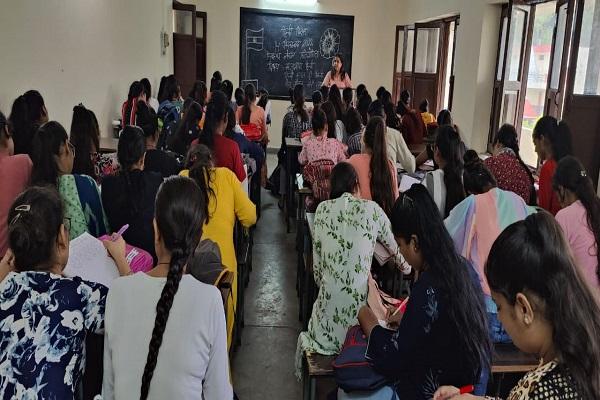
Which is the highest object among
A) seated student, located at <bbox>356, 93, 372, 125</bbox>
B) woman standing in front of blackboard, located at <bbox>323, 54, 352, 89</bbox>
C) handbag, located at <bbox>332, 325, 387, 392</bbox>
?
woman standing in front of blackboard, located at <bbox>323, 54, 352, 89</bbox>

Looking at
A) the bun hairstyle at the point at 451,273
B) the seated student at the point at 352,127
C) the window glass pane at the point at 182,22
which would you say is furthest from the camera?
the window glass pane at the point at 182,22

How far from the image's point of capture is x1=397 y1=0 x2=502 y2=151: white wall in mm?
6246

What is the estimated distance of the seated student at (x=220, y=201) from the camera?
8.01 ft

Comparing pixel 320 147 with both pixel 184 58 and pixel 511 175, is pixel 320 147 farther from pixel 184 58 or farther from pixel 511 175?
pixel 184 58

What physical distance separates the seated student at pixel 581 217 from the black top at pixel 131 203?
1.67 metres

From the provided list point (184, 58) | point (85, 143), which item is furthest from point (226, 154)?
point (184, 58)

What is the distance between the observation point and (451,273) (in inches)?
60.2

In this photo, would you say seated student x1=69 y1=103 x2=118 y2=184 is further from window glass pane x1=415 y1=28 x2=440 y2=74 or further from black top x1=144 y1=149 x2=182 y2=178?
window glass pane x1=415 y1=28 x2=440 y2=74

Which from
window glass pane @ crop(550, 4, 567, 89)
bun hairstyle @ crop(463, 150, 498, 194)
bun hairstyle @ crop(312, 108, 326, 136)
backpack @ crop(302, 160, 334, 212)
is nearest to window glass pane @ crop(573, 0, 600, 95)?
window glass pane @ crop(550, 4, 567, 89)

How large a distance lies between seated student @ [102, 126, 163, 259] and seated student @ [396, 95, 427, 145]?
13.1ft

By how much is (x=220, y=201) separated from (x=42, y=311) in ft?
4.18

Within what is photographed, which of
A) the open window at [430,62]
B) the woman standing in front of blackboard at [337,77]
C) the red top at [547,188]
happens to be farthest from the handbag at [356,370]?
the woman standing in front of blackboard at [337,77]

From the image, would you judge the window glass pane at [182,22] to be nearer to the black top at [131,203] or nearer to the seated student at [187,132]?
the seated student at [187,132]

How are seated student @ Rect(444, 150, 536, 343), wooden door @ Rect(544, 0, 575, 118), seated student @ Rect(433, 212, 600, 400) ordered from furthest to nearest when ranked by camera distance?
wooden door @ Rect(544, 0, 575, 118) → seated student @ Rect(444, 150, 536, 343) → seated student @ Rect(433, 212, 600, 400)
